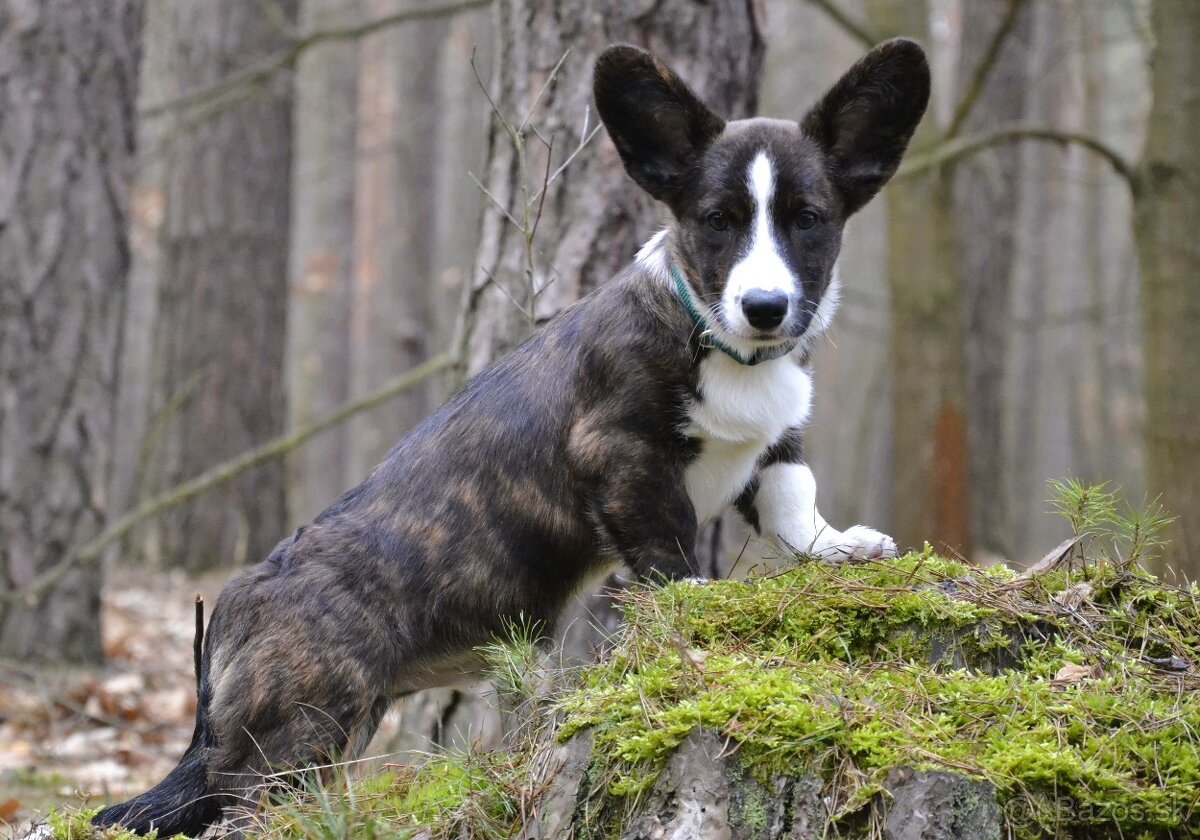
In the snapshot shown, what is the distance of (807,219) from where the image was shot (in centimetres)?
393

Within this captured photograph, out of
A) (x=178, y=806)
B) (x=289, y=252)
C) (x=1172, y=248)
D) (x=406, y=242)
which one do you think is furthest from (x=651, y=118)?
(x=406, y=242)

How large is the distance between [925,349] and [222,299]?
6.28 metres

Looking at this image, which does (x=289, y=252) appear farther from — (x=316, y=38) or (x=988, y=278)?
(x=988, y=278)

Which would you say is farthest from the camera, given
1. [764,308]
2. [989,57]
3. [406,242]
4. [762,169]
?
[406,242]

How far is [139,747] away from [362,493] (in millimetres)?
2754

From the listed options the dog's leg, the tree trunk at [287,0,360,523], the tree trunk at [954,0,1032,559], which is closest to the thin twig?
the dog's leg

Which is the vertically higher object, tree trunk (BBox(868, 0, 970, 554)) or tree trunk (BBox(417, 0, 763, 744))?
tree trunk (BBox(417, 0, 763, 744))

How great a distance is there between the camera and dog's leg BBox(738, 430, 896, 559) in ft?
13.8

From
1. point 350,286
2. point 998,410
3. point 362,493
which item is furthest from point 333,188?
point 362,493

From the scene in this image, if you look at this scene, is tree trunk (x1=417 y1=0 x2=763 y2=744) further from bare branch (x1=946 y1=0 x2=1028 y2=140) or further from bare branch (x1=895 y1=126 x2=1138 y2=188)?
bare branch (x1=946 y1=0 x2=1028 y2=140)

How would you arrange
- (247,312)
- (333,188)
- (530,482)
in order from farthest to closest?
(333,188) < (247,312) < (530,482)

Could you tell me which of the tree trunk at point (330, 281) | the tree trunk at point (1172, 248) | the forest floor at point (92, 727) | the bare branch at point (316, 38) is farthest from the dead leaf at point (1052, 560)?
the tree trunk at point (330, 281)

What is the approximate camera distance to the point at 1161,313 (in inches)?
255

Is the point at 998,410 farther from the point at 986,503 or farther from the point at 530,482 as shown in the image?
the point at 530,482
